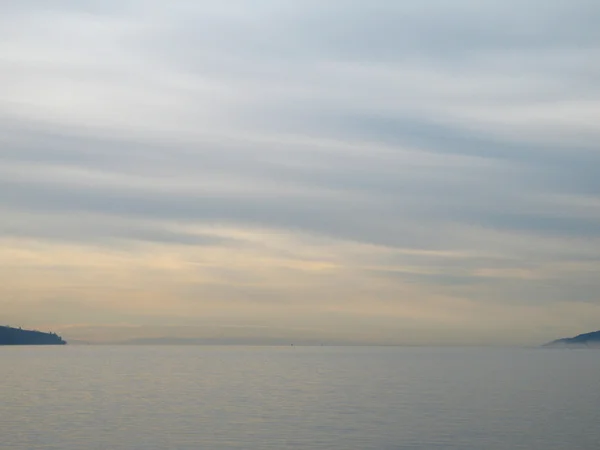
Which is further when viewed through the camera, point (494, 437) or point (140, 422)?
point (140, 422)

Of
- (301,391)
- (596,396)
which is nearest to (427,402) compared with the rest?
(301,391)

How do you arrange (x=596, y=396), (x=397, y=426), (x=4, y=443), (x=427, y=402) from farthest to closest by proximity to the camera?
(x=596, y=396) → (x=427, y=402) → (x=397, y=426) → (x=4, y=443)

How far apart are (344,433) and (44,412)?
32.6m

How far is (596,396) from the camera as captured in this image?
11844cm

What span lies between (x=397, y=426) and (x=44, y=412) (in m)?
35.5

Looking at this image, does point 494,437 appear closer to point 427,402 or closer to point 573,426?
point 573,426

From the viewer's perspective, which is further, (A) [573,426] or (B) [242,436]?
(A) [573,426]

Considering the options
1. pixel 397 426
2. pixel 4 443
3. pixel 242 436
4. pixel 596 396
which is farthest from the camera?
pixel 596 396

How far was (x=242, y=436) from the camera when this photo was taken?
6988cm

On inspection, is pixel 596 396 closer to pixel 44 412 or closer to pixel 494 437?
pixel 494 437

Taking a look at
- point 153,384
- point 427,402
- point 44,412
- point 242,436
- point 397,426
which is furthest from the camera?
point 153,384

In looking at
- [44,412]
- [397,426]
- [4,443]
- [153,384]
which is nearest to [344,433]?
[397,426]

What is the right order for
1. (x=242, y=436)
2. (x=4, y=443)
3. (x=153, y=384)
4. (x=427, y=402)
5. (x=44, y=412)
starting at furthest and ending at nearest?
(x=153, y=384)
(x=427, y=402)
(x=44, y=412)
(x=242, y=436)
(x=4, y=443)

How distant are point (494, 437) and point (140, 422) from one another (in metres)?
31.7
